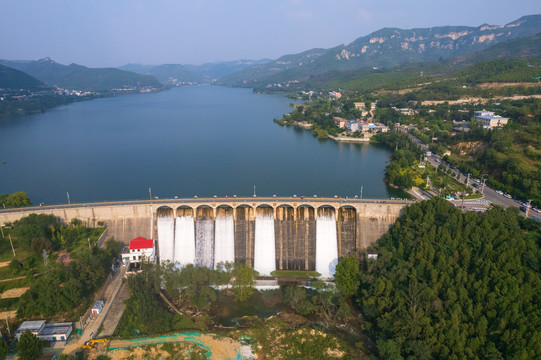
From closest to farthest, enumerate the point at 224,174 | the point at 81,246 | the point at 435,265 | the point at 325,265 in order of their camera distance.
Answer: the point at 435,265
the point at 81,246
the point at 325,265
the point at 224,174

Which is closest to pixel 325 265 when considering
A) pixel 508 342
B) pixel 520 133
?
pixel 508 342

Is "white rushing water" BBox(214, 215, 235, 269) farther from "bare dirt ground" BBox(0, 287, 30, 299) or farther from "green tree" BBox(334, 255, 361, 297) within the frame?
"bare dirt ground" BBox(0, 287, 30, 299)

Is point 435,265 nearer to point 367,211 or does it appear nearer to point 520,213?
point 367,211

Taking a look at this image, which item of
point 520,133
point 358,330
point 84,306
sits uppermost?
point 520,133

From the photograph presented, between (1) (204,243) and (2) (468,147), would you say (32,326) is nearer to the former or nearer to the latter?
(1) (204,243)

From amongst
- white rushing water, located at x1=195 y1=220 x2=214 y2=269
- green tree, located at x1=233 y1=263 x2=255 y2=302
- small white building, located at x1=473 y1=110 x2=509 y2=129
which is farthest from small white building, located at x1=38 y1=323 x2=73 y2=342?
small white building, located at x1=473 y1=110 x2=509 y2=129
